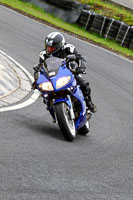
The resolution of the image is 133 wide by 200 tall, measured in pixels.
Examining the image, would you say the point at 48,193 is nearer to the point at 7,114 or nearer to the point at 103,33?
the point at 7,114

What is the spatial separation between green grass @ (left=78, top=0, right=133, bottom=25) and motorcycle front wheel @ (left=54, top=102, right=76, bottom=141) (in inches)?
700

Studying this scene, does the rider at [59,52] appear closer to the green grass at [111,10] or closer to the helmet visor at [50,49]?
the helmet visor at [50,49]

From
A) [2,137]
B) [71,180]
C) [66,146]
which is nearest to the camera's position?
[71,180]

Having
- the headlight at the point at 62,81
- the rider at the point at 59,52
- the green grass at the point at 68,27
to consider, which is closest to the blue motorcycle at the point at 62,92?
the headlight at the point at 62,81

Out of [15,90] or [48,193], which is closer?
[48,193]

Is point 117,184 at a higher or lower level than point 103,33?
higher

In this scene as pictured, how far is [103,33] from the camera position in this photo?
2408 cm

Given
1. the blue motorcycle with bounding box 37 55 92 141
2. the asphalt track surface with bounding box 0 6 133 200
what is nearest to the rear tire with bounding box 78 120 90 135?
the asphalt track surface with bounding box 0 6 133 200

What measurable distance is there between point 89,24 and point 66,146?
16.9 meters

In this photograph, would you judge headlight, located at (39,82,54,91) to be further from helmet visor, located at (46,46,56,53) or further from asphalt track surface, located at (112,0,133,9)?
asphalt track surface, located at (112,0,133,9)

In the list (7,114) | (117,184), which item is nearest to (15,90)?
(7,114)

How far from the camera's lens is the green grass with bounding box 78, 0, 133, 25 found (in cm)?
2628

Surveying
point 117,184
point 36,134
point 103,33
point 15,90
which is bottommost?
point 103,33

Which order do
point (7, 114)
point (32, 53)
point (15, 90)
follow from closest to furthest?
point (7, 114), point (15, 90), point (32, 53)
